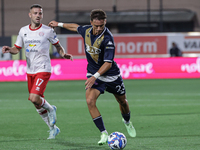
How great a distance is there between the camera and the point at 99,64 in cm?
625

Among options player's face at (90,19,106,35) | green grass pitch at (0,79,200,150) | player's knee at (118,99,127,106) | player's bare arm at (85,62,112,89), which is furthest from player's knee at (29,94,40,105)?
player's face at (90,19,106,35)

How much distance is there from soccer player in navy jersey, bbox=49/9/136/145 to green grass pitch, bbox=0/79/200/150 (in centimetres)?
59

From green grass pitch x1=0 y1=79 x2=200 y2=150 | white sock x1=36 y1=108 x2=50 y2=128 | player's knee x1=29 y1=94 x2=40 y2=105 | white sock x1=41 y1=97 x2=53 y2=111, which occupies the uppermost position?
player's knee x1=29 y1=94 x2=40 y2=105

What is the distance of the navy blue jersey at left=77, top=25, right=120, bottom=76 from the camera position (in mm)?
5980

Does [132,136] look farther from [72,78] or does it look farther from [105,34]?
[72,78]

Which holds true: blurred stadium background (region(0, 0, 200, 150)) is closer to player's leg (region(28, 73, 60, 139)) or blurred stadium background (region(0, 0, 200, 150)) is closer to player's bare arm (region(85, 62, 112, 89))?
player's leg (region(28, 73, 60, 139))

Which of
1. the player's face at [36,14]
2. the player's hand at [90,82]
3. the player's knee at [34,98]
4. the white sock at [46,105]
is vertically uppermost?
the player's face at [36,14]

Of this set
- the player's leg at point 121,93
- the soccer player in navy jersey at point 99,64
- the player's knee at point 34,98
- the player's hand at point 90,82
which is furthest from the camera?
the player's knee at point 34,98

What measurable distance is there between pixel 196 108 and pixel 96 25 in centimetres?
517

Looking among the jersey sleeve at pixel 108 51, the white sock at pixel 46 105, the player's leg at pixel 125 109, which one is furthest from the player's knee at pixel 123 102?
the white sock at pixel 46 105

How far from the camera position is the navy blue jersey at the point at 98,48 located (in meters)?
5.98

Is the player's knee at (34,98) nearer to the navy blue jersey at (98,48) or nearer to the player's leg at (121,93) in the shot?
the navy blue jersey at (98,48)

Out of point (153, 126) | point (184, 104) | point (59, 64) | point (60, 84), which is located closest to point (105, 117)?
point (153, 126)

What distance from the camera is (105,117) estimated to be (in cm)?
890
